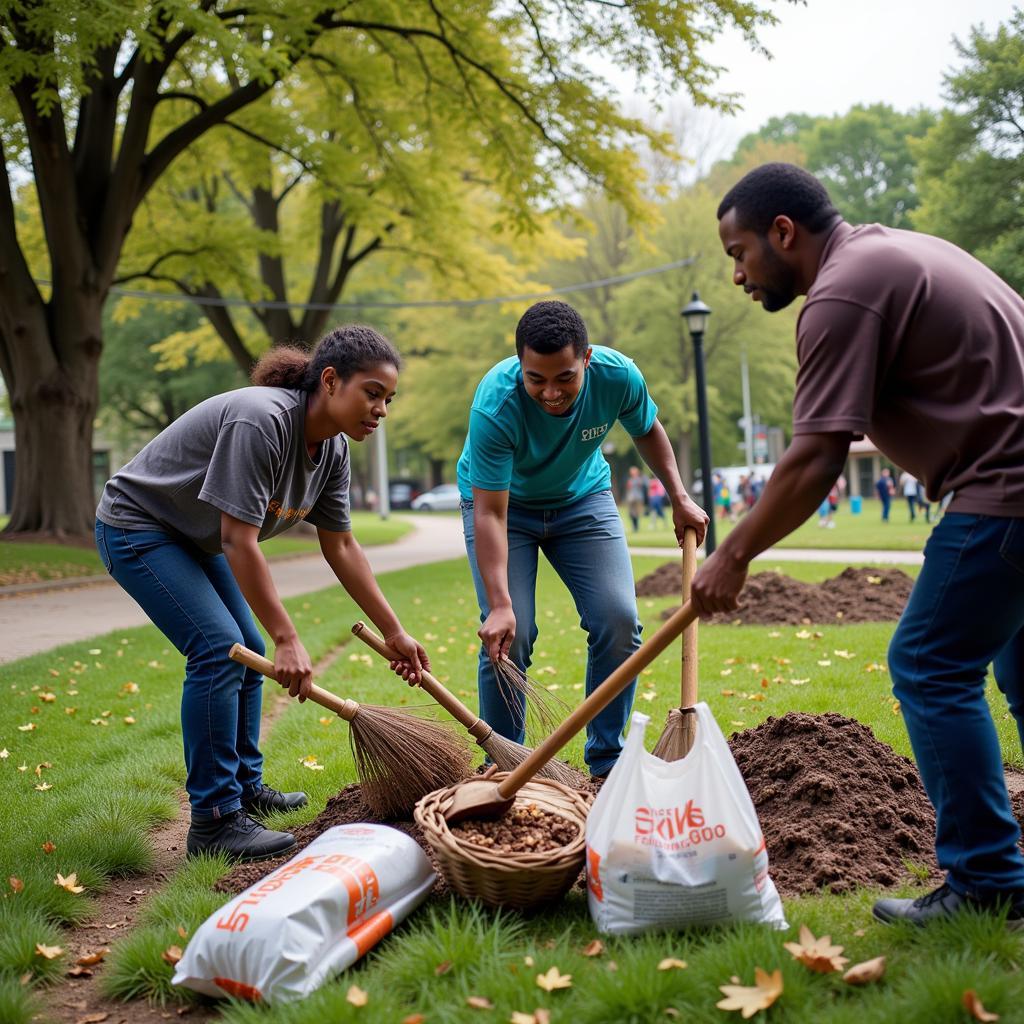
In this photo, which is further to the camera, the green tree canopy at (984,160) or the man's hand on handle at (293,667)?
A: the green tree canopy at (984,160)

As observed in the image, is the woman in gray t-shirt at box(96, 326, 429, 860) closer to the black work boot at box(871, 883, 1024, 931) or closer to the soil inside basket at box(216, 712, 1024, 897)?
the soil inside basket at box(216, 712, 1024, 897)

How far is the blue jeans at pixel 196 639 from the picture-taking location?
12.1ft

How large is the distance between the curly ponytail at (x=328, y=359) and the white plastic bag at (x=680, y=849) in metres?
1.56

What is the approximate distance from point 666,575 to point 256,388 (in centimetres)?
902

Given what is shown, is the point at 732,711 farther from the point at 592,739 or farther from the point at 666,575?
the point at 666,575

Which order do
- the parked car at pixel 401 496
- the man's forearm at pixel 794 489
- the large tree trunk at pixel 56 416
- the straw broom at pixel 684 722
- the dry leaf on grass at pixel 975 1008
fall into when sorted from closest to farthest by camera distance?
1. the dry leaf on grass at pixel 975 1008
2. the man's forearm at pixel 794 489
3. the straw broom at pixel 684 722
4. the large tree trunk at pixel 56 416
5. the parked car at pixel 401 496

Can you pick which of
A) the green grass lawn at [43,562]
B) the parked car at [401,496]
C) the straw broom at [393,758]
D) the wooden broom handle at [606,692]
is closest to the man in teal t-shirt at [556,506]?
the straw broom at [393,758]

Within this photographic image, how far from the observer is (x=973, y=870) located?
8.56 feet

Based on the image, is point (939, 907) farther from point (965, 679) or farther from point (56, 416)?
point (56, 416)

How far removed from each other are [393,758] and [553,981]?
4.67ft

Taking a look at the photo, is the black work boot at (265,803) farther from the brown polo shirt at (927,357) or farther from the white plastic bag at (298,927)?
the brown polo shirt at (927,357)

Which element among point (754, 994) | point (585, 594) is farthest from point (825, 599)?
point (754, 994)

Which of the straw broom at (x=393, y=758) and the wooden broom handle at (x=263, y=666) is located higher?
the wooden broom handle at (x=263, y=666)

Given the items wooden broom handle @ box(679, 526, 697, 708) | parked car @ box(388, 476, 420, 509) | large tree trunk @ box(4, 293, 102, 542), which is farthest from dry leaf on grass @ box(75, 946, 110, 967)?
parked car @ box(388, 476, 420, 509)
